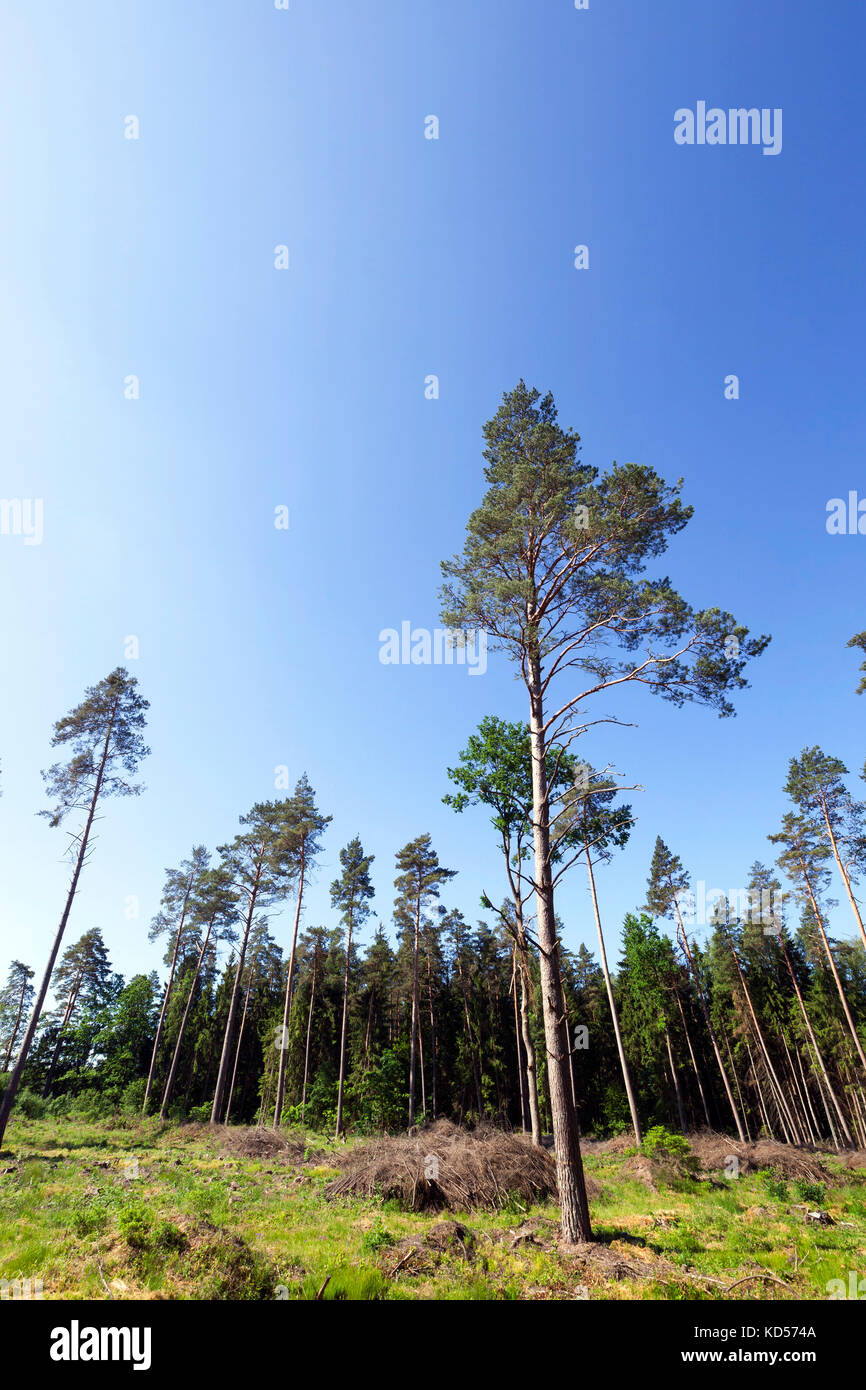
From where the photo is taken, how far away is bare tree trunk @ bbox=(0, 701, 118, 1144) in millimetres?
16531

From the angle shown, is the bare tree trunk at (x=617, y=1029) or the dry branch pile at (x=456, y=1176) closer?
the dry branch pile at (x=456, y=1176)

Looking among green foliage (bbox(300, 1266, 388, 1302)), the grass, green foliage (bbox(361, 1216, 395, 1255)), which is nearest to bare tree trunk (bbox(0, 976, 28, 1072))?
the grass

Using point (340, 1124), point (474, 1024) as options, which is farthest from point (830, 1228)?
point (474, 1024)

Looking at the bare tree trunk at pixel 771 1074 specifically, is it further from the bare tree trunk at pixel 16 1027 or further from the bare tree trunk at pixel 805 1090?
the bare tree trunk at pixel 16 1027

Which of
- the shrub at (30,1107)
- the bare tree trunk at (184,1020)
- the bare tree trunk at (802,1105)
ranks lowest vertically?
the bare tree trunk at (802,1105)

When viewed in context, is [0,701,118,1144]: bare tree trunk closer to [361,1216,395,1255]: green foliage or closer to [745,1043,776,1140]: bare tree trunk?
[361,1216,395,1255]: green foliage

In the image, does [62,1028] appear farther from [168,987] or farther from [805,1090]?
[805,1090]

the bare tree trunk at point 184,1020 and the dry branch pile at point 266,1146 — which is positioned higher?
the bare tree trunk at point 184,1020

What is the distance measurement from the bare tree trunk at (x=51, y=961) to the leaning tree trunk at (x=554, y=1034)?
53.8ft

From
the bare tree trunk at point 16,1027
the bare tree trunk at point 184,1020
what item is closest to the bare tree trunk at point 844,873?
the bare tree trunk at point 184,1020

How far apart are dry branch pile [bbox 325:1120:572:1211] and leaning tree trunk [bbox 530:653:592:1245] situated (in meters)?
3.93

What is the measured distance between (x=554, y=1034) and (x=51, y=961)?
18991 mm

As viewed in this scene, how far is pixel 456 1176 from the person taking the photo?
12.2 meters

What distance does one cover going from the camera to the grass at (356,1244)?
6352mm
